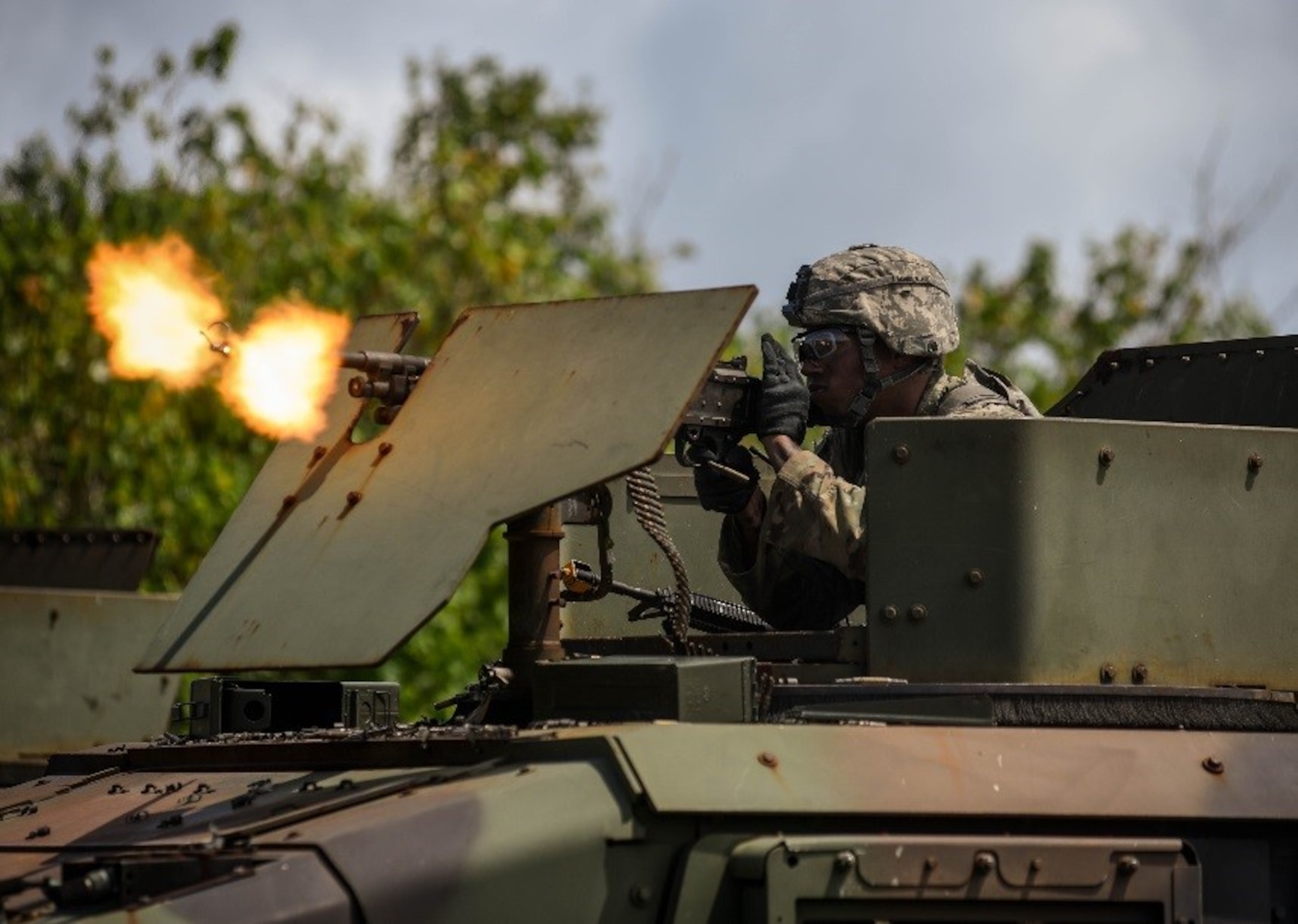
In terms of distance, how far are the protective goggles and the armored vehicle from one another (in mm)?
643

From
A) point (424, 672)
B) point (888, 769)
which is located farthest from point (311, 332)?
point (424, 672)

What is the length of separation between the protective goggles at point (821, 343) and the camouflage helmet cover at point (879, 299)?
0.03m

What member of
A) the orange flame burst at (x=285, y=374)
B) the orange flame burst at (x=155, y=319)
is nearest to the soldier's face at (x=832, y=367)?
the orange flame burst at (x=285, y=374)

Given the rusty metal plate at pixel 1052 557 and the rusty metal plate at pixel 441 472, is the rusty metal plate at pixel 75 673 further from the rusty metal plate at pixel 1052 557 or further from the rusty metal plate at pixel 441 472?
the rusty metal plate at pixel 1052 557

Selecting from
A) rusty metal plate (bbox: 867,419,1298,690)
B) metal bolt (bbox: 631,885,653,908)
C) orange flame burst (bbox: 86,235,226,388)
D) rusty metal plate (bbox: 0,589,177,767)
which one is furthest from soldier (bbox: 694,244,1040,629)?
rusty metal plate (bbox: 0,589,177,767)

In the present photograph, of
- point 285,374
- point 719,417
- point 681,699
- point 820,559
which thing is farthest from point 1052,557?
point 285,374

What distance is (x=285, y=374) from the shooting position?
A: 6672 millimetres

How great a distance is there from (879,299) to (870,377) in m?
0.23

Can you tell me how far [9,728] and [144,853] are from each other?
17.8ft

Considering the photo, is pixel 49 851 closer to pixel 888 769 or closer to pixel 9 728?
pixel 888 769

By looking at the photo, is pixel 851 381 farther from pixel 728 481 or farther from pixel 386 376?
pixel 386 376

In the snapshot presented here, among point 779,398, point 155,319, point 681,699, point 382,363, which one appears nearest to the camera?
point 681,699

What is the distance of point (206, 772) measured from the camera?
6070 mm

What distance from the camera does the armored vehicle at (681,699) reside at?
5.11 meters
